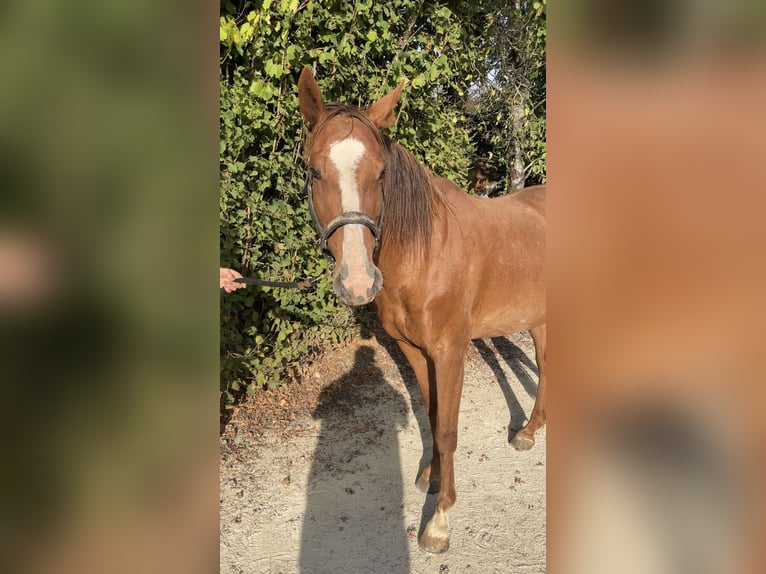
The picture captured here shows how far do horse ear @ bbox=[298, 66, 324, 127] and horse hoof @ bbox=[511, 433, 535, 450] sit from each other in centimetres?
280

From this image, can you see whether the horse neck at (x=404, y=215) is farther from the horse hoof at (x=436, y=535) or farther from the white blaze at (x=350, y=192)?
the horse hoof at (x=436, y=535)

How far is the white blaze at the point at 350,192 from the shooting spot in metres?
1.84

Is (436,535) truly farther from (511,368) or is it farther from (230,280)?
(511,368)

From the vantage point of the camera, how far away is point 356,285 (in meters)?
1.82

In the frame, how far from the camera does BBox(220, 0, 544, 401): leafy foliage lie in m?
3.11

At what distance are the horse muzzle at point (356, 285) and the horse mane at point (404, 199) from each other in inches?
18.1

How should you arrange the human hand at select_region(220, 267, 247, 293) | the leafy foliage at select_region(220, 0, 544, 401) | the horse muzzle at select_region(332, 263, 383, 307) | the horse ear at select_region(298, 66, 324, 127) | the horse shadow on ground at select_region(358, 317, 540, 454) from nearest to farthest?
the horse muzzle at select_region(332, 263, 383, 307)
the human hand at select_region(220, 267, 247, 293)
the horse ear at select_region(298, 66, 324, 127)
the leafy foliage at select_region(220, 0, 544, 401)
the horse shadow on ground at select_region(358, 317, 540, 454)

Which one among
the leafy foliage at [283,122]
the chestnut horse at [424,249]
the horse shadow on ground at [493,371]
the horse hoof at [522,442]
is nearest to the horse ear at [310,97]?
the chestnut horse at [424,249]

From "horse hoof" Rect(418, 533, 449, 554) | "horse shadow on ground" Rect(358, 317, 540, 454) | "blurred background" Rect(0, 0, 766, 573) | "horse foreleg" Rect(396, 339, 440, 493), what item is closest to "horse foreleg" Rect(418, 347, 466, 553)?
"horse hoof" Rect(418, 533, 449, 554)

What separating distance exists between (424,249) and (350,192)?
0.67m

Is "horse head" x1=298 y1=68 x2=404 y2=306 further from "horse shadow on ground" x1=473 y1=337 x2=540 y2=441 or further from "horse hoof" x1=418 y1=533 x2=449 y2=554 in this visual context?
"horse shadow on ground" x1=473 y1=337 x2=540 y2=441

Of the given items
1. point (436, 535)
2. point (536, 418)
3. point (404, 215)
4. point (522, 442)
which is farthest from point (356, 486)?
point (404, 215)
